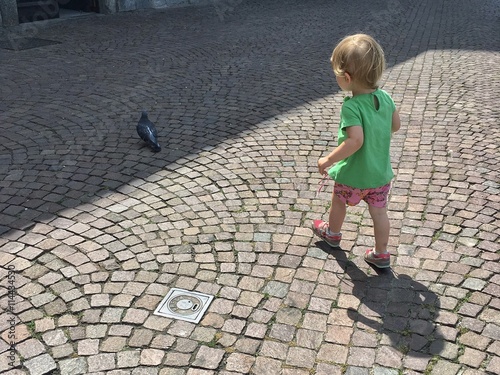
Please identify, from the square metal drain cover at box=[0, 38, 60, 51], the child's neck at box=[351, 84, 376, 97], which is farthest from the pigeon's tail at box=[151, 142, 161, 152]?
the square metal drain cover at box=[0, 38, 60, 51]

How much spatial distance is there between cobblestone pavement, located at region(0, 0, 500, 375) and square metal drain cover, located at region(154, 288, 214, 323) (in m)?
0.05

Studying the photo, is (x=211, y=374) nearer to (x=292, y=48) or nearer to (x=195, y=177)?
(x=195, y=177)

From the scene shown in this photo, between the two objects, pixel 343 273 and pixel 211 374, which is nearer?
pixel 211 374

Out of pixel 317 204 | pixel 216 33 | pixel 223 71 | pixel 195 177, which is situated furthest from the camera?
pixel 216 33

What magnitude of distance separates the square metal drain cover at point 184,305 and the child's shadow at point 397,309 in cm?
82

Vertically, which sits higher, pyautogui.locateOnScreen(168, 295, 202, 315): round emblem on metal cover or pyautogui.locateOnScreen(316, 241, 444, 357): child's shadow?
pyautogui.locateOnScreen(316, 241, 444, 357): child's shadow

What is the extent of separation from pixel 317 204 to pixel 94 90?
163 inches

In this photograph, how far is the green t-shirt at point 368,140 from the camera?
3.31 m

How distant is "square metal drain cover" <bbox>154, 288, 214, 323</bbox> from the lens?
3238 mm

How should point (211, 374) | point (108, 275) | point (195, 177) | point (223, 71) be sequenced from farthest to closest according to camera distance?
point (223, 71), point (195, 177), point (108, 275), point (211, 374)

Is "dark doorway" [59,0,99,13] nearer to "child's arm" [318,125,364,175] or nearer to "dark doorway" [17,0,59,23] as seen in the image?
"dark doorway" [17,0,59,23]

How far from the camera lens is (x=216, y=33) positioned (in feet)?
38.4

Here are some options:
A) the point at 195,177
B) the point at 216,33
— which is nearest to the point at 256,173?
the point at 195,177

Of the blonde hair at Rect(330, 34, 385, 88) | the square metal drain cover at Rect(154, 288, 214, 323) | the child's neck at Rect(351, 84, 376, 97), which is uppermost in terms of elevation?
the blonde hair at Rect(330, 34, 385, 88)
